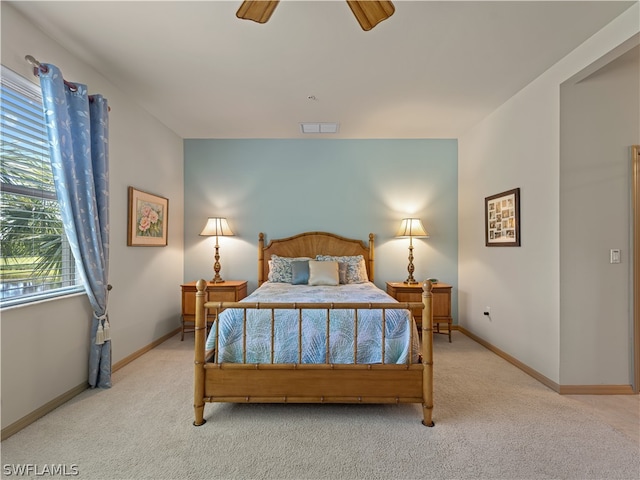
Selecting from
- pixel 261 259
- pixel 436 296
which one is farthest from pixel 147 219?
pixel 436 296

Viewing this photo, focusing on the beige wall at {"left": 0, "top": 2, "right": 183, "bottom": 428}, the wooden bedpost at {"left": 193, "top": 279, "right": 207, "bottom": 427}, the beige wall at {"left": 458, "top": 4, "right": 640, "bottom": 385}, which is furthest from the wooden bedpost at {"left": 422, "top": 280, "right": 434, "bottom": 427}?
the beige wall at {"left": 0, "top": 2, "right": 183, "bottom": 428}

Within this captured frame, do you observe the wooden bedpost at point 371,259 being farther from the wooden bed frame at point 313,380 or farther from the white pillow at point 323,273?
the wooden bed frame at point 313,380

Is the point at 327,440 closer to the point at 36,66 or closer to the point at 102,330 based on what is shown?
the point at 102,330

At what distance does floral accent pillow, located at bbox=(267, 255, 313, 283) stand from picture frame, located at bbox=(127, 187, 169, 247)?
1.34 meters

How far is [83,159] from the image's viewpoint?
2.34 meters

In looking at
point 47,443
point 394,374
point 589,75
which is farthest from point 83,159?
point 589,75

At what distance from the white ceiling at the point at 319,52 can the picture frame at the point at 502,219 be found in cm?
100

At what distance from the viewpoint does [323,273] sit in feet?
12.1

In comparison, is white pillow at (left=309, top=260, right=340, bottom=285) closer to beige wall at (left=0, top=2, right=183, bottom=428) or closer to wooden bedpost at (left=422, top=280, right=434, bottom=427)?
wooden bedpost at (left=422, top=280, right=434, bottom=427)

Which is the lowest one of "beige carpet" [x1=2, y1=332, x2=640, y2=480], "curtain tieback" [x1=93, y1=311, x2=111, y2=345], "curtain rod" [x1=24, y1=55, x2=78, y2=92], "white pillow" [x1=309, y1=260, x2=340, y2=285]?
"beige carpet" [x1=2, y1=332, x2=640, y2=480]

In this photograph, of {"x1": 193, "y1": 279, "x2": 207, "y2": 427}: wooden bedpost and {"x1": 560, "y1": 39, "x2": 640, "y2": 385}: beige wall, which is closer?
{"x1": 193, "y1": 279, "x2": 207, "y2": 427}: wooden bedpost

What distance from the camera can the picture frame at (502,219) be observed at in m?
3.08

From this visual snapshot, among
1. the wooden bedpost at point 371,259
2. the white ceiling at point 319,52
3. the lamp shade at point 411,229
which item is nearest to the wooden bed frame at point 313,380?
the white ceiling at point 319,52

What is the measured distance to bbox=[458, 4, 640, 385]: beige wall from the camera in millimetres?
2502
